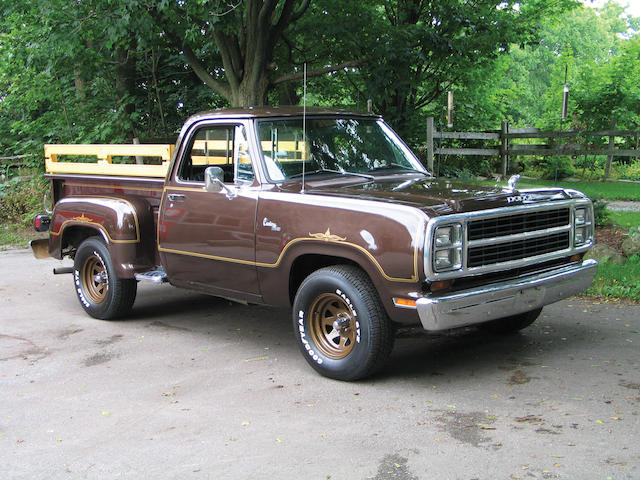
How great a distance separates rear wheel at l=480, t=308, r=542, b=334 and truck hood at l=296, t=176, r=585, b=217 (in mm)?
1122

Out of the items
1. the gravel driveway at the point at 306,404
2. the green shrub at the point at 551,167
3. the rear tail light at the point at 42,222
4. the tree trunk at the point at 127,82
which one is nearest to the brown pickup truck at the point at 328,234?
the gravel driveway at the point at 306,404

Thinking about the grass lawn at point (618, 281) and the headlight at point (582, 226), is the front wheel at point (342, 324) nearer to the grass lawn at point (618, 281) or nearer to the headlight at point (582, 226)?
the headlight at point (582, 226)

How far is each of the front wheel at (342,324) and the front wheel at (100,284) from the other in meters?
2.51

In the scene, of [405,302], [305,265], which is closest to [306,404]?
[405,302]

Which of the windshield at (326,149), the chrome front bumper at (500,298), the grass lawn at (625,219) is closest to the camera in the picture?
the chrome front bumper at (500,298)

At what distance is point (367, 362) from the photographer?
209 inches

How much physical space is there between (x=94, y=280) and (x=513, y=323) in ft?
13.9

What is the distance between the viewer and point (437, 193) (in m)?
5.53

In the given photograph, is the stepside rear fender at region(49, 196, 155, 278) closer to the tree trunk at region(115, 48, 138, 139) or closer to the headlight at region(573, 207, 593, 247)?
the headlight at region(573, 207, 593, 247)

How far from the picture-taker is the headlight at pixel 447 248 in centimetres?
498

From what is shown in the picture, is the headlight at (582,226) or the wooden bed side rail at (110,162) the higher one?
the wooden bed side rail at (110,162)

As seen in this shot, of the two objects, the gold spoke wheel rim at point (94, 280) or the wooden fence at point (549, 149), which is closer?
the gold spoke wheel rim at point (94, 280)

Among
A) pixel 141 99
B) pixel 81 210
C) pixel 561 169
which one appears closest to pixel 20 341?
pixel 81 210

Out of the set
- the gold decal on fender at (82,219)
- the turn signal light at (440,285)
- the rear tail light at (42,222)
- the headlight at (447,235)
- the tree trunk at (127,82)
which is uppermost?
the tree trunk at (127,82)
